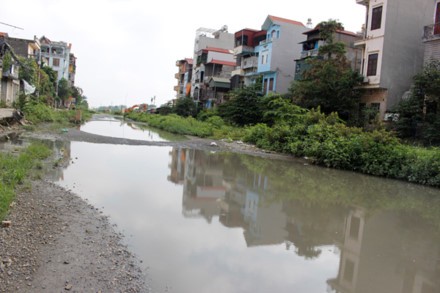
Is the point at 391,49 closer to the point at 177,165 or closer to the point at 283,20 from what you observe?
the point at 177,165

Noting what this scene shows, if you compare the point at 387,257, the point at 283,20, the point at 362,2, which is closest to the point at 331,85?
the point at 362,2

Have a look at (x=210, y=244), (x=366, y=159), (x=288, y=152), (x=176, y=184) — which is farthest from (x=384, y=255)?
(x=288, y=152)

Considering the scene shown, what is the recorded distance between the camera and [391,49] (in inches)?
1153

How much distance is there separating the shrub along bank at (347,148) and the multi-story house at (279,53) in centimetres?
1316

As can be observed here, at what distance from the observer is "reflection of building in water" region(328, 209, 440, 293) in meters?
6.57

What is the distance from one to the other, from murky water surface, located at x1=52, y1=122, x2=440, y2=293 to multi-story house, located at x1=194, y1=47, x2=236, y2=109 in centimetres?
4178

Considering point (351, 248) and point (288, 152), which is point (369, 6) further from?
point (351, 248)

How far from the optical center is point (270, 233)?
9.17 meters

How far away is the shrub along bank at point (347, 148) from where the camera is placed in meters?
18.3

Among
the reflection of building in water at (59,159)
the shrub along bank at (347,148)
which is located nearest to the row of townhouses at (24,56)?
the reflection of building in water at (59,159)

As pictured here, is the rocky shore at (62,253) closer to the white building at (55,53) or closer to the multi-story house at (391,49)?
the multi-story house at (391,49)

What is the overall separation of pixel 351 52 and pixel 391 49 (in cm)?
705

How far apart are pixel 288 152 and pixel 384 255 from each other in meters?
19.2

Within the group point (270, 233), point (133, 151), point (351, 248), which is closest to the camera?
point (351, 248)
